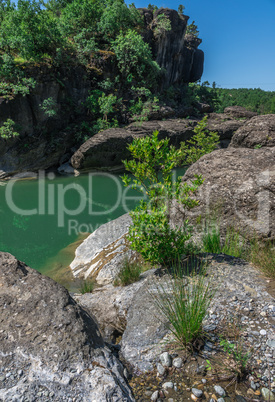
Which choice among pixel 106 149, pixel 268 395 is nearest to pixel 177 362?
pixel 268 395

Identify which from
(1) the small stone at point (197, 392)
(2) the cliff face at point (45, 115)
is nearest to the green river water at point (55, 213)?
(2) the cliff face at point (45, 115)

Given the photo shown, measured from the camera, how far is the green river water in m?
6.70

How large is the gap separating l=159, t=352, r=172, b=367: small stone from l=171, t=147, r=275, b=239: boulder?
6.76 feet

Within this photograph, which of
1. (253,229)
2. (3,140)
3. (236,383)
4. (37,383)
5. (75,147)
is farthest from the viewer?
(75,147)

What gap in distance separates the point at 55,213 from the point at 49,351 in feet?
27.4

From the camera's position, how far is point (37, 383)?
1724mm

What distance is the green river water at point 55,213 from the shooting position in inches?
264

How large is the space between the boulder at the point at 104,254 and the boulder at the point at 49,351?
2561 millimetres

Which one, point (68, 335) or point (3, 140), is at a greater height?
point (3, 140)

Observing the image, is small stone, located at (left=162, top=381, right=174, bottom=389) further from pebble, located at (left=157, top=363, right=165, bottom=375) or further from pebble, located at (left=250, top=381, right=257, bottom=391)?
pebble, located at (left=250, top=381, right=257, bottom=391)

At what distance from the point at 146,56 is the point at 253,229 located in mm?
21253

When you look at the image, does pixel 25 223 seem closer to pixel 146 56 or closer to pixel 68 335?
pixel 68 335

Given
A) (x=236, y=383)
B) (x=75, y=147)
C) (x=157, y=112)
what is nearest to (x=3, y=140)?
(x=75, y=147)

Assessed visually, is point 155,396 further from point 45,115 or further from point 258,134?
point 45,115
